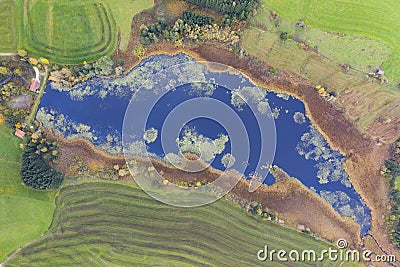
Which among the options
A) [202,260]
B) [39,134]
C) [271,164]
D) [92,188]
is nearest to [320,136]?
[271,164]

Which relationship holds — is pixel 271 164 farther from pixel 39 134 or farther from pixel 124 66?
pixel 39 134

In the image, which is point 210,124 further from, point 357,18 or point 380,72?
point 357,18

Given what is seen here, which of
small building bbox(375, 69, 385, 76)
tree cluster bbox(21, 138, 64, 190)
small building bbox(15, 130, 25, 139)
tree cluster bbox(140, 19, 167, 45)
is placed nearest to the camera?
tree cluster bbox(21, 138, 64, 190)

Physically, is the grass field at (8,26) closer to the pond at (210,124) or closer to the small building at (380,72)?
the pond at (210,124)

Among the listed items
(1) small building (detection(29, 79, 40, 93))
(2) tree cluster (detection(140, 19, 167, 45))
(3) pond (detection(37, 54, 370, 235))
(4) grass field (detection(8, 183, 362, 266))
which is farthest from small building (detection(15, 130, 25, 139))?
(2) tree cluster (detection(140, 19, 167, 45))

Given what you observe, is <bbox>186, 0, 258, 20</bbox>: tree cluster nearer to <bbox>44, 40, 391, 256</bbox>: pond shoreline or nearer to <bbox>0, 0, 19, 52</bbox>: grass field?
<bbox>44, 40, 391, 256</bbox>: pond shoreline

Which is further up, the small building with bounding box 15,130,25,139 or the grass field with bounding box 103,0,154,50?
the grass field with bounding box 103,0,154,50
